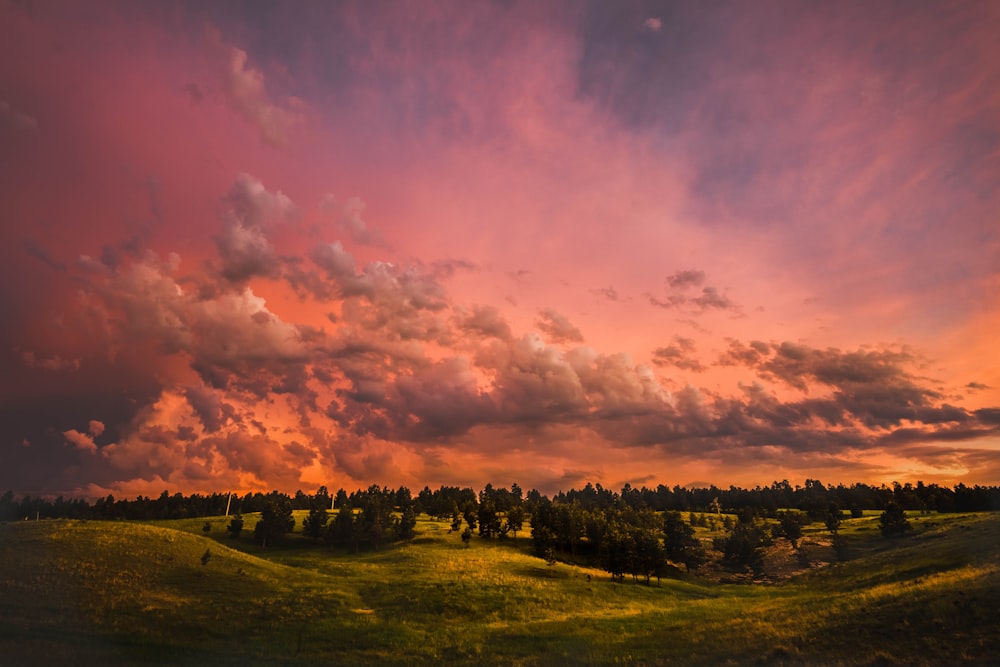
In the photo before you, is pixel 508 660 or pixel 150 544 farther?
pixel 150 544

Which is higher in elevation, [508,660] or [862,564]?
[862,564]

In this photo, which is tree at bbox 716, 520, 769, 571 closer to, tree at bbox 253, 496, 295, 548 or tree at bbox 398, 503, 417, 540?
tree at bbox 398, 503, 417, 540

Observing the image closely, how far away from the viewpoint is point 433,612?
56.6 metres

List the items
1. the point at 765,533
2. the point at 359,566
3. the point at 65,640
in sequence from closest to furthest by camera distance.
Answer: the point at 65,640 → the point at 359,566 → the point at 765,533

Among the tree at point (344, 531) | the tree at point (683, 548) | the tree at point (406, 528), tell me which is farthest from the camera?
the tree at point (406, 528)

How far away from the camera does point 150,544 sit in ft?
235

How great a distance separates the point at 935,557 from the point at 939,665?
139ft

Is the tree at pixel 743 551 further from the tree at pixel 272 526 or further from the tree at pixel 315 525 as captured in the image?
the tree at pixel 272 526

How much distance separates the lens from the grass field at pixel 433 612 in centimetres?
3425

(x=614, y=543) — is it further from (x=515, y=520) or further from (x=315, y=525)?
(x=315, y=525)

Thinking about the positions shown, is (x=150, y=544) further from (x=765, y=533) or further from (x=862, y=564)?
(x=765, y=533)

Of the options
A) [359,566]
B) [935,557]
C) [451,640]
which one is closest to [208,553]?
[359,566]

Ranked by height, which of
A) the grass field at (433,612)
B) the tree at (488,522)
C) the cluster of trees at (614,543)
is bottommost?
the grass field at (433,612)

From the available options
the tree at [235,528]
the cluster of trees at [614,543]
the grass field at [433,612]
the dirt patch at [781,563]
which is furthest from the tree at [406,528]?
the dirt patch at [781,563]
